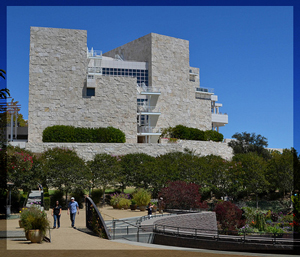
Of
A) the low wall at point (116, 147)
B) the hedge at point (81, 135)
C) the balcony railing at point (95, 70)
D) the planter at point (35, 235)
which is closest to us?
the planter at point (35, 235)

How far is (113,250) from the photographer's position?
13922 mm

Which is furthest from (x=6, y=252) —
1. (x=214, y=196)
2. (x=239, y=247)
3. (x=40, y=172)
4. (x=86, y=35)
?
(x=86, y=35)

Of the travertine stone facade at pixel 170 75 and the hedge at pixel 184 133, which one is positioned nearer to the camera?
the hedge at pixel 184 133

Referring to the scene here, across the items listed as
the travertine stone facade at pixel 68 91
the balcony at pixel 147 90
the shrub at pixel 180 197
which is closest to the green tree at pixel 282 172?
the shrub at pixel 180 197

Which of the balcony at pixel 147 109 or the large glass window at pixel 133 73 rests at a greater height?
the large glass window at pixel 133 73

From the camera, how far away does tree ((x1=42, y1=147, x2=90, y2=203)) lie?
3288cm

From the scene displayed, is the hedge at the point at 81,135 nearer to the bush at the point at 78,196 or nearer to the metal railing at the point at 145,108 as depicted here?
the metal railing at the point at 145,108

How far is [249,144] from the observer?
5716cm

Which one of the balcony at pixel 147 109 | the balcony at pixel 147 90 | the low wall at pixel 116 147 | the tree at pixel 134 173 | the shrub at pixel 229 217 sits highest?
the balcony at pixel 147 90

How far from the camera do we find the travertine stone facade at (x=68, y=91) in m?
49.2

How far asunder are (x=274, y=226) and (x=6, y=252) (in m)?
23.1

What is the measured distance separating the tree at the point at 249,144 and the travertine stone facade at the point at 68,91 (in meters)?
15.6

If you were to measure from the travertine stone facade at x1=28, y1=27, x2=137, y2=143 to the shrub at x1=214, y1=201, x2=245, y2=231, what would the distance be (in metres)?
22.0

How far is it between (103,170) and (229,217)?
1214 centimetres
